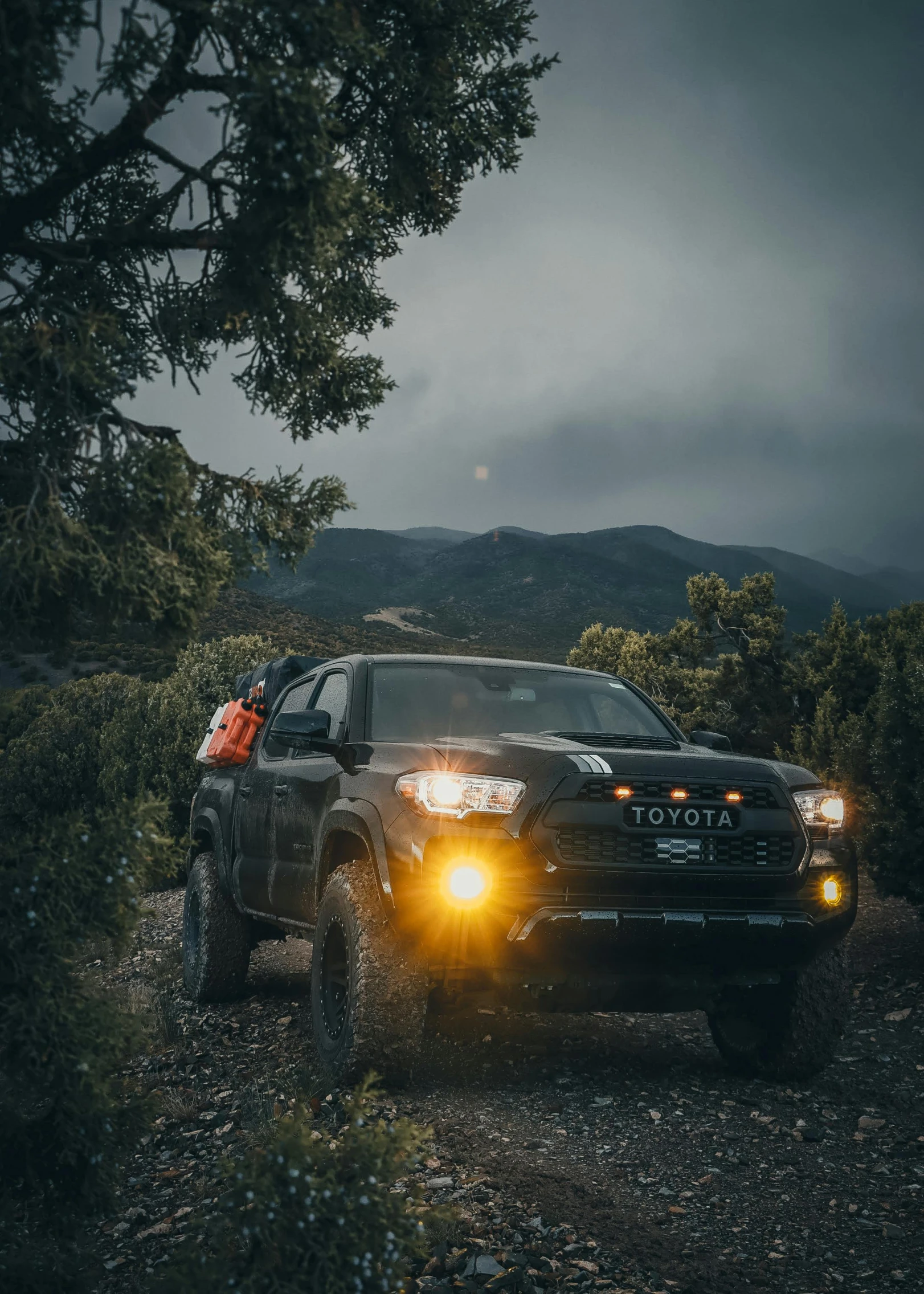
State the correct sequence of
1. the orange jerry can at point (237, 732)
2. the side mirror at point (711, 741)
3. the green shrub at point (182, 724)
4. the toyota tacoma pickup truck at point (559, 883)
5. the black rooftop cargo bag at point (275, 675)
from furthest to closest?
the green shrub at point (182, 724) < the black rooftop cargo bag at point (275, 675) < the orange jerry can at point (237, 732) < the side mirror at point (711, 741) < the toyota tacoma pickup truck at point (559, 883)

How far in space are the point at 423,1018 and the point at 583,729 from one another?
6.38 ft

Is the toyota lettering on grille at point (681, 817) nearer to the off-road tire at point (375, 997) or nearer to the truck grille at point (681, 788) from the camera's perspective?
the truck grille at point (681, 788)

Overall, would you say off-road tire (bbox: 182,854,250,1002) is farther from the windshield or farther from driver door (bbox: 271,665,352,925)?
the windshield

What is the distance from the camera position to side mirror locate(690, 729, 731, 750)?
19.0 ft

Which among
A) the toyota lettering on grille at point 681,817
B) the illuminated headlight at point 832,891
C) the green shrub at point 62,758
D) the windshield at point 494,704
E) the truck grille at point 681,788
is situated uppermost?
the windshield at point 494,704

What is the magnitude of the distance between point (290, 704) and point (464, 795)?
2.79 m

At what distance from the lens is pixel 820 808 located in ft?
16.2

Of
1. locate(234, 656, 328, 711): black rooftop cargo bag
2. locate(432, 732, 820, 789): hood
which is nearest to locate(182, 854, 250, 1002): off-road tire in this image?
locate(234, 656, 328, 711): black rooftop cargo bag

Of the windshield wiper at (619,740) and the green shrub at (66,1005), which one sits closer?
the green shrub at (66,1005)

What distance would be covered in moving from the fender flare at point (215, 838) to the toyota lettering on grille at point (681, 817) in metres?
3.47

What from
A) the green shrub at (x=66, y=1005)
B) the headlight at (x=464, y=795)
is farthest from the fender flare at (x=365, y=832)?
the green shrub at (x=66, y=1005)

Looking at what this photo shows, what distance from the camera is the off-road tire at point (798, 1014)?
201 inches

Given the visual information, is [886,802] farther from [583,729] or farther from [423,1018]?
[423,1018]

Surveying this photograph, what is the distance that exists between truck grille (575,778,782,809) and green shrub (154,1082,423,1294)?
195 cm
